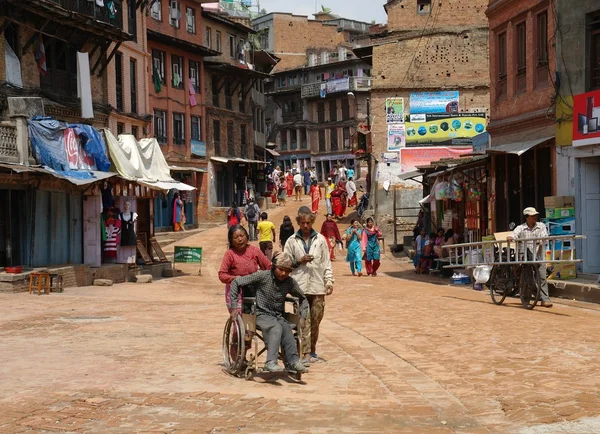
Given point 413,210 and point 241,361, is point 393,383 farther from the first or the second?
point 413,210

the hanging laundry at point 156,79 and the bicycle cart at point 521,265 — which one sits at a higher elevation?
the hanging laundry at point 156,79

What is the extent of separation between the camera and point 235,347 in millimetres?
9773

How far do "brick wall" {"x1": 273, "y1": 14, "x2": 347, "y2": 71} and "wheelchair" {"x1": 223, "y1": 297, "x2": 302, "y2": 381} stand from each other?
80.2 m

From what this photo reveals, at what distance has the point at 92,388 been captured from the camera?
28.9 feet

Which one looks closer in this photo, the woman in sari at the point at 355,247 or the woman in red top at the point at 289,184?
the woman in sari at the point at 355,247

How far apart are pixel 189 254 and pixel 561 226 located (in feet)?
39.3

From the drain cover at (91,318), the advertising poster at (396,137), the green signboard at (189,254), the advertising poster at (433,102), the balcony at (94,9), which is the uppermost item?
the balcony at (94,9)

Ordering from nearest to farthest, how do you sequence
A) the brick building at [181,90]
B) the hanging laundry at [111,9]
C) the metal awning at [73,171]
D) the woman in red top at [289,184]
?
1. the metal awning at [73,171]
2. the hanging laundry at [111,9]
3. the brick building at [181,90]
4. the woman in red top at [289,184]

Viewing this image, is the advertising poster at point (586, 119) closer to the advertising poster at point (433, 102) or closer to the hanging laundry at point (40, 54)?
the hanging laundry at point (40, 54)

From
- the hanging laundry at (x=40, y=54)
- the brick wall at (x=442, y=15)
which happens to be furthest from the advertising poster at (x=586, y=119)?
the brick wall at (x=442, y=15)

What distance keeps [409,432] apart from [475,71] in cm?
3750

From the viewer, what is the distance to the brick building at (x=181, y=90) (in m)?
45.9

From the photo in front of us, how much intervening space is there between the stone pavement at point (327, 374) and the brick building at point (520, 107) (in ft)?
19.7

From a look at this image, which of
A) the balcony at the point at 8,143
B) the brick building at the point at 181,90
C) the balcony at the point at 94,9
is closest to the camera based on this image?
the balcony at the point at 8,143
